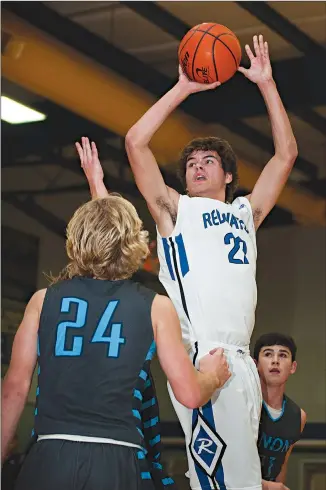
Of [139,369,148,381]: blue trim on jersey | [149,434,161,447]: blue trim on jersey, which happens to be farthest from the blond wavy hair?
[149,434,161,447]: blue trim on jersey

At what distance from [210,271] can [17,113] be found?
17.8ft

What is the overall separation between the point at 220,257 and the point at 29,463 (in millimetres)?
1416

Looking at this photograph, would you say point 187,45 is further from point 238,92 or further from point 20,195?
point 20,195

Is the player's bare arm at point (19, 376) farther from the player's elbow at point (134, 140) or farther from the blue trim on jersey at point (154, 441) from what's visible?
the player's elbow at point (134, 140)

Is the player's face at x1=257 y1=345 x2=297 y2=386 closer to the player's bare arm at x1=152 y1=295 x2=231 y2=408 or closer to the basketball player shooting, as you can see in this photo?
the basketball player shooting

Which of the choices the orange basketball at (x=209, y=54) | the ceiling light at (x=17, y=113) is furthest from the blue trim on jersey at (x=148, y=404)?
Answer: the ceiling light at (x=17, y=113)

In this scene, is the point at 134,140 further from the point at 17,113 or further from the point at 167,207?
the point at 17,113

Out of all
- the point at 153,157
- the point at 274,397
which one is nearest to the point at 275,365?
the point at 274,397

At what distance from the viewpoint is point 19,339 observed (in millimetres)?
2396

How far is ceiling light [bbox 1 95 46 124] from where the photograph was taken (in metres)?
8.30

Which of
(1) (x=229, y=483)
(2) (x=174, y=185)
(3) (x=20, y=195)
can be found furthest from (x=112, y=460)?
(3) (x=20, y=195)

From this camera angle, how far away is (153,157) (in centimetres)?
359

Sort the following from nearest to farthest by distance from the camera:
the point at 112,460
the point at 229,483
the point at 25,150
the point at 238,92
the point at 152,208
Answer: the point at 112,460 → the point at 229,483 → the point at 152,208 → the point at 238,92 → the point at 25,150

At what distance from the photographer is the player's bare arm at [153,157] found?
3.49 metres
